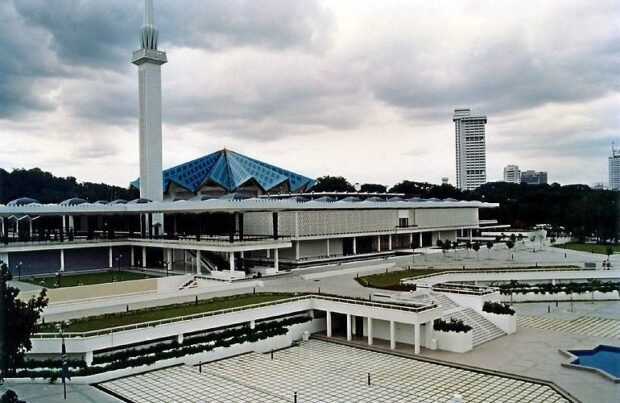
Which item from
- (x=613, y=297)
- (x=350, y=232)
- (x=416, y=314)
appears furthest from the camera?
(x=350, y=232)

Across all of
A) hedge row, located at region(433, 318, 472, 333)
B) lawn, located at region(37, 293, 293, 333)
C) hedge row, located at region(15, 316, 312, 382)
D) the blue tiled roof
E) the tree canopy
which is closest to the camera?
hedge row, located at region(15, 316, 312, 382)

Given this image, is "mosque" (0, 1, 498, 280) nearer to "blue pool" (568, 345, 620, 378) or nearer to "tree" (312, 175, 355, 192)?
"blue pool" (568, 345, 620, 378)

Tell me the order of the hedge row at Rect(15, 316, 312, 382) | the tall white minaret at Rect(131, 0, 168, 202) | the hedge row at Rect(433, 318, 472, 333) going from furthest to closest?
the tall white minaret at Rect(131, 0, 168, 202), the hedge row at Rect(433, 318, 472, 333), the hedge row at Rect(15, 316, 312, 382)

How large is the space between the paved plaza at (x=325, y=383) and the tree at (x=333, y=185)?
72.2 metres

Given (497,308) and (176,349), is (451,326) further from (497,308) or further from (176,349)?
(176,349)

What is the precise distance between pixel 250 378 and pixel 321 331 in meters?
7.37

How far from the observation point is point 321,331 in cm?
2553

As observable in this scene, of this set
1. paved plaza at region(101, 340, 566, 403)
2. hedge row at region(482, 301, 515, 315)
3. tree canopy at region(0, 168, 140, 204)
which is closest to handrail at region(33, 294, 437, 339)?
paved plaza at region(101, 340, 566, 403)

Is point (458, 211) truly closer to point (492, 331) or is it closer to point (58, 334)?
point (492, 331)

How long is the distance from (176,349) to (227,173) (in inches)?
1696

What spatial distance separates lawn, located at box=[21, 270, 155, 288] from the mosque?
2.12 meters

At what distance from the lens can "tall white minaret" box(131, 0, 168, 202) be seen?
4656 centimetres

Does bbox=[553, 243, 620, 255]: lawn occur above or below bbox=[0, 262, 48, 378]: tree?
below

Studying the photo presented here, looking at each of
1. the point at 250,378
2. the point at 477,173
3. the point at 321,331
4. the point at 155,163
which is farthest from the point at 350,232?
the point at 477,173
